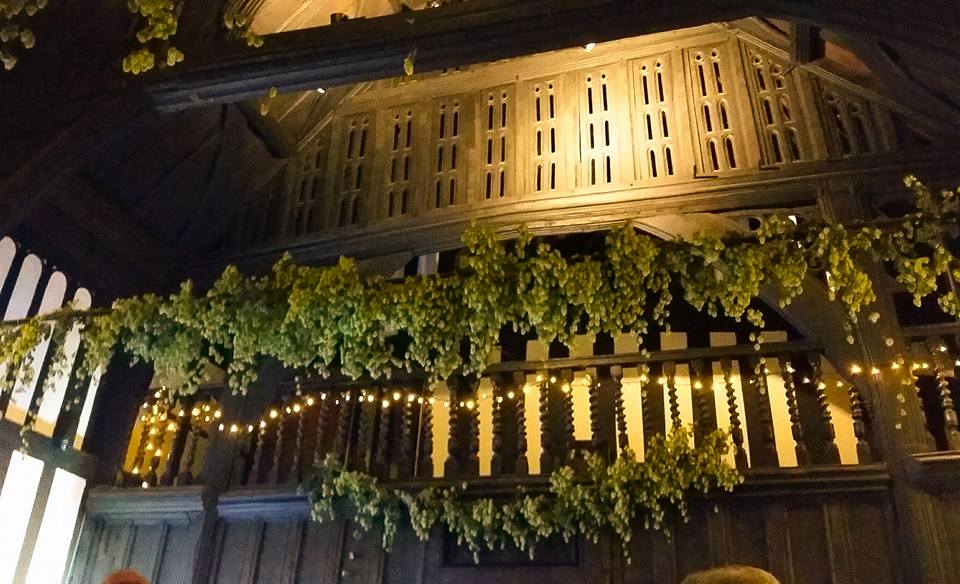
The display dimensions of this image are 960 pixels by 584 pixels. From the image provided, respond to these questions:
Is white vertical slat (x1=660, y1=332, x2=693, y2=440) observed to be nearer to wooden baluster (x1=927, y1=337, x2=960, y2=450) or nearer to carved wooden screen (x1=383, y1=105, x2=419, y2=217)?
wooden baluster (x1=927, y1=337, x2=960, y2=450)

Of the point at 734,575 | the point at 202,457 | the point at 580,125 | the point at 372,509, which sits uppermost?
the point at 580,125

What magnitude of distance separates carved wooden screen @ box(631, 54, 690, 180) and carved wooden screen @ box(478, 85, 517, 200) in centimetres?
95

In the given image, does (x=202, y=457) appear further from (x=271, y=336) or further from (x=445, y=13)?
(x=445, y=13)

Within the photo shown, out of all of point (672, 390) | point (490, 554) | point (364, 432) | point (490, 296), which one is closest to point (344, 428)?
point (364, 432)

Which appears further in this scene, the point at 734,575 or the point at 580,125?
the point at 580,125

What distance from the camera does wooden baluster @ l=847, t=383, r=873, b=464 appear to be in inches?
186

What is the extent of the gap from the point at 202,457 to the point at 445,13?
4.15m

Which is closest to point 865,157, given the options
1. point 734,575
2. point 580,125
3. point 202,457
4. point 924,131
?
point 924,131

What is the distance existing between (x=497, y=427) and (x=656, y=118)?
254 centimetres

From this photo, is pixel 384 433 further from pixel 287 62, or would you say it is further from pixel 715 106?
pixel 715 106

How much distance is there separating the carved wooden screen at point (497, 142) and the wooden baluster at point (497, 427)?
1404mm

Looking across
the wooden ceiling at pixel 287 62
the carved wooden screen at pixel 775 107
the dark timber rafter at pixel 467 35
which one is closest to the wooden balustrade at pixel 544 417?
the carved wooden screen at pixel 775 107

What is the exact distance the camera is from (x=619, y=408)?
17.4ft

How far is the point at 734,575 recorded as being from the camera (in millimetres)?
1807
